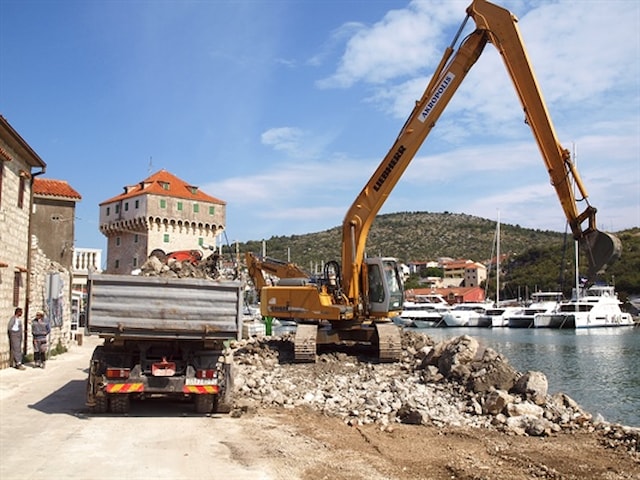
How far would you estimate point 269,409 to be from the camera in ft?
40.2

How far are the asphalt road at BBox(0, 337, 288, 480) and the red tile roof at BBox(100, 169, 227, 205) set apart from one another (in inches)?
1750

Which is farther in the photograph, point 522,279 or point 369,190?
point 522,279

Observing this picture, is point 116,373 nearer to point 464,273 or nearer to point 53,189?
point 53,189

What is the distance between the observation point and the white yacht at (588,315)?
67812mm

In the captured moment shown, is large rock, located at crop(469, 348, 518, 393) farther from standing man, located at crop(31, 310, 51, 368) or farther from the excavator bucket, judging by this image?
standing man, located at crop(31, 310, 51, 368)

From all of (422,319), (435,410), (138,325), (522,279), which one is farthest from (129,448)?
(522,279)

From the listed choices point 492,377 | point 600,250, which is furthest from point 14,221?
point 600,250

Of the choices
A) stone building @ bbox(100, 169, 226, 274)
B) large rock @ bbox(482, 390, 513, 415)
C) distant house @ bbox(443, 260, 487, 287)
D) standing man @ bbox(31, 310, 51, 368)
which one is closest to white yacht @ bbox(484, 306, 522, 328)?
stone building @ bbox(100, 169, 226, 274)

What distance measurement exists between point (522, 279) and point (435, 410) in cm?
9586

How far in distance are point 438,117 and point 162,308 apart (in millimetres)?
10307

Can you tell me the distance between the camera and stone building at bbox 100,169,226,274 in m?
55.1

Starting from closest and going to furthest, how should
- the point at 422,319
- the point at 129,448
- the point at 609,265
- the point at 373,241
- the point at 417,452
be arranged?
the point at 129,448 < the point at 417,452 < the point at 609,265 < the point at 422,319 < the point at 373,241

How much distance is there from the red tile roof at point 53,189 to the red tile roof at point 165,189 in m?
26.7

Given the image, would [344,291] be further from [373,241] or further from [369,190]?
[373,241]
